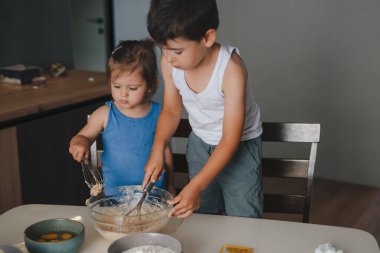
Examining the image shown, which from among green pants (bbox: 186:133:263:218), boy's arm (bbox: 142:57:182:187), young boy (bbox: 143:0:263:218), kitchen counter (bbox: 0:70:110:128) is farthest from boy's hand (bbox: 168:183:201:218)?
kitchen counter (bbox: 0:70:110:128)

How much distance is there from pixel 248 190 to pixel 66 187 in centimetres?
133

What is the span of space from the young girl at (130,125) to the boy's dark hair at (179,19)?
330mm

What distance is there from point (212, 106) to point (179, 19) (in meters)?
0.34

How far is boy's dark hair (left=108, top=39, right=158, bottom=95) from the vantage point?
4.95 feet

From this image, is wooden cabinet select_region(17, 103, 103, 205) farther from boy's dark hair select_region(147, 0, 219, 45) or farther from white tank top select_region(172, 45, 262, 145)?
boy's dark hair select_region(147, 0, 219, 45)

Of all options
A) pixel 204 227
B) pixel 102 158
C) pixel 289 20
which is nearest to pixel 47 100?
pixel 102 158

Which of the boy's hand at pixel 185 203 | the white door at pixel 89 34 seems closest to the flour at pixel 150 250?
the boy's hand at pixel 185 203

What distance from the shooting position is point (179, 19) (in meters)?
1.17

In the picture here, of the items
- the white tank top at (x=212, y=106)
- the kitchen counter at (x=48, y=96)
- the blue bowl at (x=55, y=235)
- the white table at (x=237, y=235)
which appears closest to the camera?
the blue bowl at (x=55, y=235)

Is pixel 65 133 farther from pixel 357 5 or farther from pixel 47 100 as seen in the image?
pixel 357 5

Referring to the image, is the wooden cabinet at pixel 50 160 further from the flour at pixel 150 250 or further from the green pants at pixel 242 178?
the flour at pixel 150 250

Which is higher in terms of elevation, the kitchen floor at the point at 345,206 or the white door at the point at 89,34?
the white door at the point at 89,34

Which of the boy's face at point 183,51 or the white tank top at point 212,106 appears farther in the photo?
the white tank top at point 212,106

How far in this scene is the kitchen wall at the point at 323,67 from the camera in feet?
10.9
